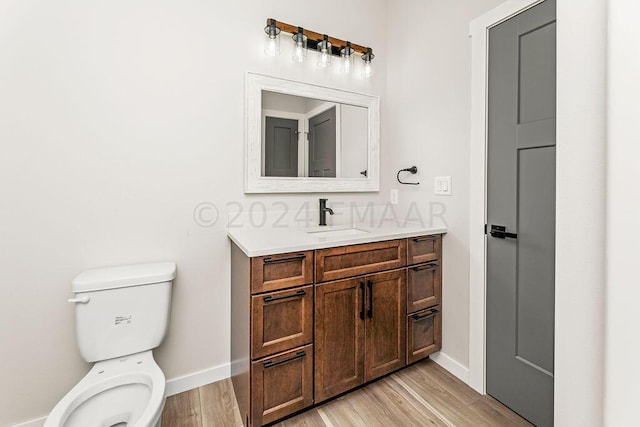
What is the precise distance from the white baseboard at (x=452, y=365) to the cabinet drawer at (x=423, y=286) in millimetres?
369

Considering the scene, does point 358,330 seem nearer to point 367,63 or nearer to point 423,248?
point 423,248

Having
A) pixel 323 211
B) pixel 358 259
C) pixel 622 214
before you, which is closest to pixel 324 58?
pixel 323 211

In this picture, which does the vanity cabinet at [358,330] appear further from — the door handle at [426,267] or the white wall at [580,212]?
the white wall at [580,212]

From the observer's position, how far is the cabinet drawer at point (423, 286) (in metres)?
1.82

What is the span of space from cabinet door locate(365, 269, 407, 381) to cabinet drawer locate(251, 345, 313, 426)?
0.39 meters

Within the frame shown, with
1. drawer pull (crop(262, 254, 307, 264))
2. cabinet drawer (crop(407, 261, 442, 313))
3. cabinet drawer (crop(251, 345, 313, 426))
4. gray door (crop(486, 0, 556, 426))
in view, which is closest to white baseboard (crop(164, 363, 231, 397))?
cabinet drawer (crop(251, 345, 313, 426))

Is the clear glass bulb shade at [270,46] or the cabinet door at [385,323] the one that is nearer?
the cabinet door at [385,323]

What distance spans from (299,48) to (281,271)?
1.50 metres

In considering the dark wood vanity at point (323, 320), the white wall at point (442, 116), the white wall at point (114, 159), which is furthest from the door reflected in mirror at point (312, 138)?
the dark wood vanity at point (323, 320)

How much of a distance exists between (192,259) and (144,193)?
0.46 metres

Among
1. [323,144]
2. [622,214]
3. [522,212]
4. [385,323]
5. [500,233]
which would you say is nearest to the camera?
[622,214]

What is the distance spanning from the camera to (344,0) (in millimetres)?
2170

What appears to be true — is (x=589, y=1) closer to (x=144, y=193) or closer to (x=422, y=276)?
(x=422, y=276)

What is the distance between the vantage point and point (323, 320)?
1.50m
